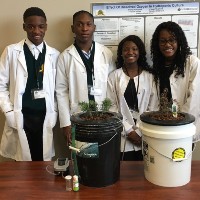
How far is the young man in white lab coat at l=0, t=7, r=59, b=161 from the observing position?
6.95 ft

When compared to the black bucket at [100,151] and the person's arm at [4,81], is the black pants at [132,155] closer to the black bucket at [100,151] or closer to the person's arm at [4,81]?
the black bucket at [100,151]

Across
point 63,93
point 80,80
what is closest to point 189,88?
point 80,80

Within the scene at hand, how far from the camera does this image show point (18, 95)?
2117 millimetres

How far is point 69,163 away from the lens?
1.52 metres

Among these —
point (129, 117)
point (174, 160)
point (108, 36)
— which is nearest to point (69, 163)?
point (174, 160)

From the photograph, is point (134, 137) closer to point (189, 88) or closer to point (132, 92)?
point (132, 92)

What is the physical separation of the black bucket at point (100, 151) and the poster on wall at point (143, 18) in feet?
4.01

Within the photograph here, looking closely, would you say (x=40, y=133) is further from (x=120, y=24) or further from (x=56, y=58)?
(x=120, y=24)

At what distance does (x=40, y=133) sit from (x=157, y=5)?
4.62ft

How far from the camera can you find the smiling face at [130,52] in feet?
6.83

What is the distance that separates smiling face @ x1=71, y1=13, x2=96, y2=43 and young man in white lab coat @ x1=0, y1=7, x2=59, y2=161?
25cm

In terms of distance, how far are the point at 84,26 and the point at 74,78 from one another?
16.1 inches

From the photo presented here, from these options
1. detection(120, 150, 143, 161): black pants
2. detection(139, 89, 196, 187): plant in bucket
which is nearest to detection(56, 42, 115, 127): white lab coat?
detection(120, 150, 143, 161): black pants

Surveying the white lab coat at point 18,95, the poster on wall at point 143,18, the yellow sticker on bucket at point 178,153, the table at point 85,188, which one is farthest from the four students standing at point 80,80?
the yellow sticker on bucket at point 178,153
